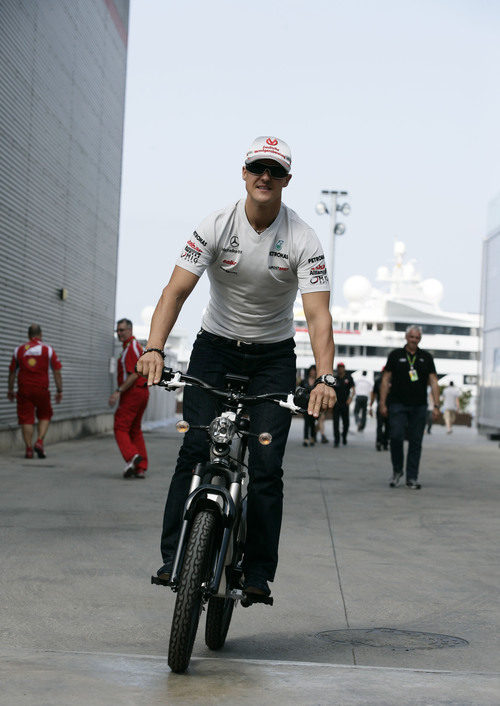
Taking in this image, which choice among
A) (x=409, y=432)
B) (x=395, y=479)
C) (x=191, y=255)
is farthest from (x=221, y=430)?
(x=395, y=479)

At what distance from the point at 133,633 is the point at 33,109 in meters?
14.3

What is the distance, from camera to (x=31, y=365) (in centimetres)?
1476

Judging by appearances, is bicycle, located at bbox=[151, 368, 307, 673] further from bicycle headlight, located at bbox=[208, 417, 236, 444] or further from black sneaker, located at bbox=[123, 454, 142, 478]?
black sneaker, located at bbox=[123, 454, 142, 478]

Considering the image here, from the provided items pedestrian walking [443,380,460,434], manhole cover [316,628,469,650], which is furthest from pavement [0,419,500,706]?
pedestrian walking [443,380,460,434]

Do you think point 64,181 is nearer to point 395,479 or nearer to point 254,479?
point 395,479

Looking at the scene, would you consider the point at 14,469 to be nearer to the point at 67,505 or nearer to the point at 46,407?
the point at 46,407

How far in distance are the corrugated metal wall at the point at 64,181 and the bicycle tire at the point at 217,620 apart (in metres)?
12.0

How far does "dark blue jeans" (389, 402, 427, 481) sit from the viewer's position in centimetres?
1271

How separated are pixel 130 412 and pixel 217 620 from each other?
837 cm

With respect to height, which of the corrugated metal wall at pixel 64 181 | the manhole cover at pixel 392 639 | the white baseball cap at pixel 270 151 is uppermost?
the corrugated metal wall at pixel 64 181

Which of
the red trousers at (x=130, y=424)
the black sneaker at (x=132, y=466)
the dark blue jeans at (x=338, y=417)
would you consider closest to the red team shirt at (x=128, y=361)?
the red trousers at (x=130, y=424)

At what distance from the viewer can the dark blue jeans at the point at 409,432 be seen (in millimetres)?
12711

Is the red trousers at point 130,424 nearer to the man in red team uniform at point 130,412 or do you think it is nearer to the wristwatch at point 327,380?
the man in red team uniform at point 130,412

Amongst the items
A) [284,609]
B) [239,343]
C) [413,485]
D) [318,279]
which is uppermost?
[318,279]
